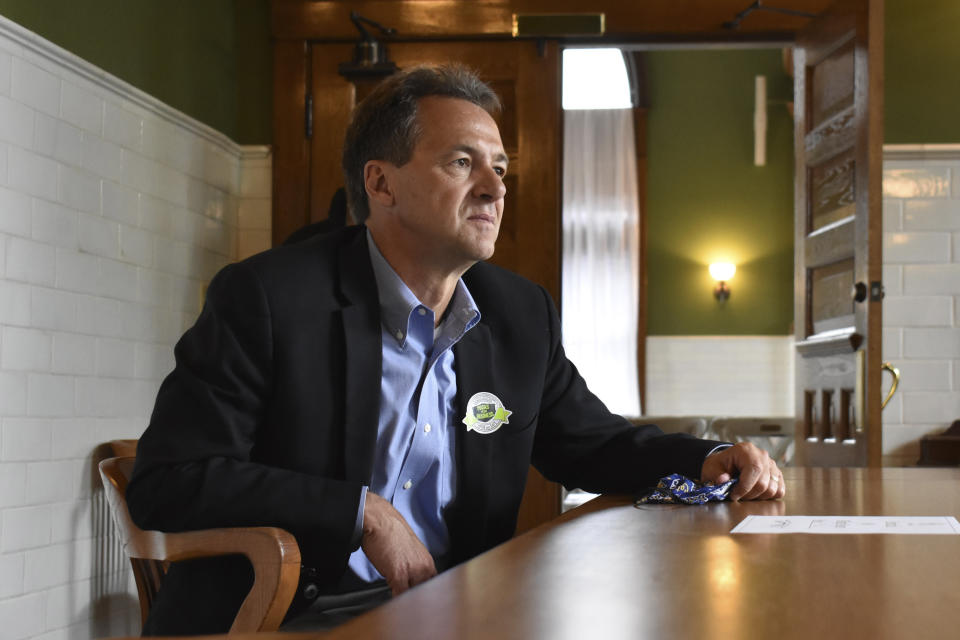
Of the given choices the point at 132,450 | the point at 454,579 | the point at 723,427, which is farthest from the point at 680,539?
the point at 723,427

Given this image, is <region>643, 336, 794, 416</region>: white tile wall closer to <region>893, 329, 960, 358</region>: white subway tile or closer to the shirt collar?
<region>893, 329, 960, 358</region>: white subway tile

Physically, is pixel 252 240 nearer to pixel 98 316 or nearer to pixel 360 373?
pixel 98 316

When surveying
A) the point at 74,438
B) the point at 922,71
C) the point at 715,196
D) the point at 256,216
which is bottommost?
the point at 74,438

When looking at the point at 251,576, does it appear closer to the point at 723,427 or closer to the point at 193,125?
the point at 193,125

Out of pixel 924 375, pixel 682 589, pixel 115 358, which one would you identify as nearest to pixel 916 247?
pixel 924 375

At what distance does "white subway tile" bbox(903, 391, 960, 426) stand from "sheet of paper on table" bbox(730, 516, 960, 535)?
3.59 m

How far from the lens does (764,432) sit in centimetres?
780

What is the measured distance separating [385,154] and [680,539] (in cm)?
98

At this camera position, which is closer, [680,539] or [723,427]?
[680,539]

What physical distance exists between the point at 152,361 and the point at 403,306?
2.24m

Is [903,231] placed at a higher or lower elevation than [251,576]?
higher

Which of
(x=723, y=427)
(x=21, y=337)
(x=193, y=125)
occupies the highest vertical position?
(x=193, y=125)

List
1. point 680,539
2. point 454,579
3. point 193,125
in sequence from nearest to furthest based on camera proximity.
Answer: point 454,579 → point 680,539 → point 193,125

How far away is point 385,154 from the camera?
1.92 meters
